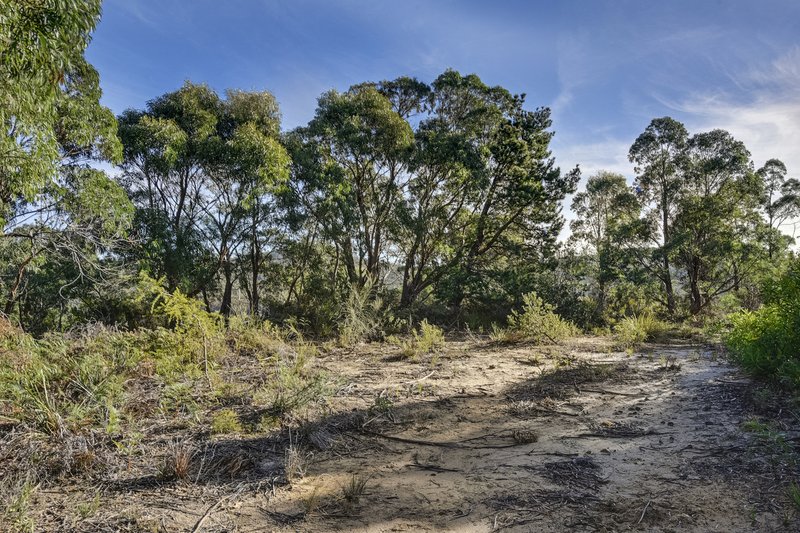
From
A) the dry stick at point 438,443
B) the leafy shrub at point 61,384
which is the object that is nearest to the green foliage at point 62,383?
the leafy shrub at point 61,384

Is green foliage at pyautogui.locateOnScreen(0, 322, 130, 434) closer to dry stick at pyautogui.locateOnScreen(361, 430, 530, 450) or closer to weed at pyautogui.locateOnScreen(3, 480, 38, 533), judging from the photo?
weed at pyautogui.locateOnScreen(3, 480, 38, 533)

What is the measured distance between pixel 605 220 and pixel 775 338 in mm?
14311

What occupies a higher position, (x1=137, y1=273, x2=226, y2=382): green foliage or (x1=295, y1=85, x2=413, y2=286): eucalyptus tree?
(x1=295, y1=85, x2=413, y2=286): eucalyptus tree

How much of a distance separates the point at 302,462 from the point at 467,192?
36.0 feet

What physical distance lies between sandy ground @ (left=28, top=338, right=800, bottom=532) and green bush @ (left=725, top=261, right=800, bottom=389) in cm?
28

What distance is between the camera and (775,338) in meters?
4.66

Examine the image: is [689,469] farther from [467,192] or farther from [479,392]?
[467,192]

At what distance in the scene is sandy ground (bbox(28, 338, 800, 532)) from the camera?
2.49 metres

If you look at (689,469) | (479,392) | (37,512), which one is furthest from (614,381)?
(37,512)

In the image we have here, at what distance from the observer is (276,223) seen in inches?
551

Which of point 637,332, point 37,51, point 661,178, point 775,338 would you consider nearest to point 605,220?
point 661,178

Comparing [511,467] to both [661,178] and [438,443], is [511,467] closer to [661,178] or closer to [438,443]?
[438,443]

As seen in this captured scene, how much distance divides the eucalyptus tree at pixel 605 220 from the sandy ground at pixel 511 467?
9891mm

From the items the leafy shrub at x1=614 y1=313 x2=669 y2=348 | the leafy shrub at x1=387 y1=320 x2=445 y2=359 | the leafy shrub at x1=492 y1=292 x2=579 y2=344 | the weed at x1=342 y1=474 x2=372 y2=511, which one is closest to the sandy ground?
the weed at x1=342 y1=474 x2=372 y2=511
